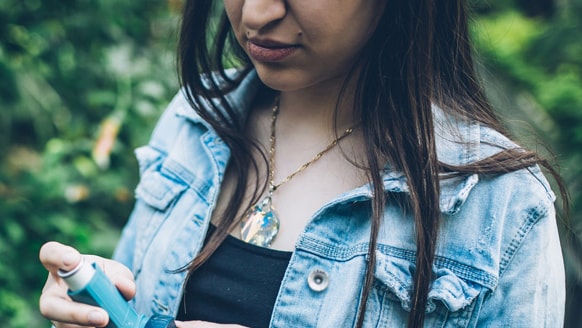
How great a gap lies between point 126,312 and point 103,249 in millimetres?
1401

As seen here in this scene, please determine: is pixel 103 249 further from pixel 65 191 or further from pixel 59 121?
pixel 59 121

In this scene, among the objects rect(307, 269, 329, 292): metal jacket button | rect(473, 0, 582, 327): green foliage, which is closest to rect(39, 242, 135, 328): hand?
rect(307, 269, 329, 292): metal jacket button

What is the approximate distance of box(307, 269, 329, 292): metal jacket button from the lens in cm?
115

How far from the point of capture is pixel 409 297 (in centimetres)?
110

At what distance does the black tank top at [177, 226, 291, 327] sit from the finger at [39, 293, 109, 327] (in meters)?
0.32

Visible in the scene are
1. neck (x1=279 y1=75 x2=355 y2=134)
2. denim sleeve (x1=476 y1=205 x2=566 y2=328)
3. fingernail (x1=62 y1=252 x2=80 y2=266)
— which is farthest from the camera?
neck (x1=279 y1=75 x2=355 y2=134)

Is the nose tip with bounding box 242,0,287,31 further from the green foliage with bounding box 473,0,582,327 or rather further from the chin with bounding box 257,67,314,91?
the green foliage with bounding box 473,0,582,327

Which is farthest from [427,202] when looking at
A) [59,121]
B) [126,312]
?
[59,121]

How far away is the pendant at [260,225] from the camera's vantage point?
121 centimetres

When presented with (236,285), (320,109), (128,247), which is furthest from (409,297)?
(128,247)

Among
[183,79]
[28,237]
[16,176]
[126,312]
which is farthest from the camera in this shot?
[16,176]

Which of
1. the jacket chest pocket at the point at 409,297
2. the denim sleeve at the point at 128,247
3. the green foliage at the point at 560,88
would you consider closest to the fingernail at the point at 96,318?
the jacket chest pocket at the point at 409,297

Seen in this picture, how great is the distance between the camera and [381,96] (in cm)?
121

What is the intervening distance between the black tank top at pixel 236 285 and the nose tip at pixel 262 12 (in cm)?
40
